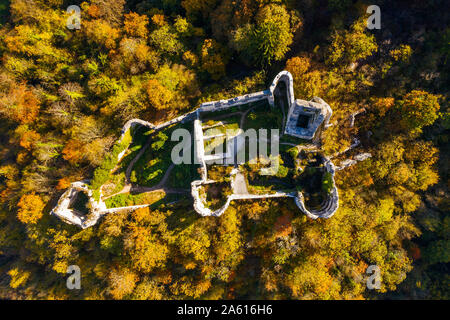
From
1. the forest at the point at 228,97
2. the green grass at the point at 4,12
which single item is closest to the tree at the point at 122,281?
the forest at the point at 228,97

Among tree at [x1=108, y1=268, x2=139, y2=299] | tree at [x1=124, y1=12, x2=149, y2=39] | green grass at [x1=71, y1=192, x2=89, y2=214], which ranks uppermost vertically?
tree at [x1=124, y1=12, x2=149, y2=39]

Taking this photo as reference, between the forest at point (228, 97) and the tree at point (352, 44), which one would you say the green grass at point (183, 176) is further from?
the tree at point (352, 44)

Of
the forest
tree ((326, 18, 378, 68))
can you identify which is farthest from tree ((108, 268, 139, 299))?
tree ((326, 18, 378, 68))

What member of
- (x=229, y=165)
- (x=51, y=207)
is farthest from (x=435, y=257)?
(x=51, y=207)

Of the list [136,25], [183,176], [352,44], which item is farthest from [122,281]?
[352,44]

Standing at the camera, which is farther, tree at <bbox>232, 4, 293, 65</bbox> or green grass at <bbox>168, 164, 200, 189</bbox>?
green grass at <bbox>168, 164, 200, 189</bbox>

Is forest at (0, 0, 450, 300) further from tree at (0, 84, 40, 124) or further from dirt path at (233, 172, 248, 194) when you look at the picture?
dirt path at (233, 172, 248, 194)

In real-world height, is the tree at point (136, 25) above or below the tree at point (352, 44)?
above

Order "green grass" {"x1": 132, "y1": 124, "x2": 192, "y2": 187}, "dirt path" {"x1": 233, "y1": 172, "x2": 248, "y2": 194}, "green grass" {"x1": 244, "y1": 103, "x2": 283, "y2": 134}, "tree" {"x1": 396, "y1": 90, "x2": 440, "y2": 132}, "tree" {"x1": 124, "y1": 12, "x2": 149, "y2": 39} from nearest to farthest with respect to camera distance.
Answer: "tree" {"x1": 396, "y1": 90, "x2": 440, "y2": 132}
"dirt path" {"x1": 233, "y1": 172, "x2": 248, "y2": 194}
"green grass" {"x1": 244, "y1": 103, "x2": 283, "y2": 134}
"tree" {"x1": 124, "y1": 12, "x2": 149, "y2": 39}
"green grass" {"x1": 132, "y1": 124, "x2": 192, "y2": 187}
